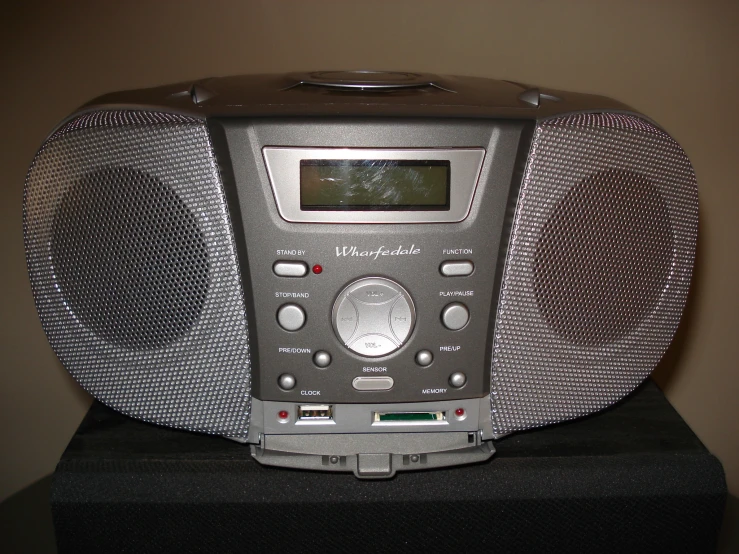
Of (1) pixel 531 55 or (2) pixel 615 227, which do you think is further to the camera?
(1) pixel 531 55

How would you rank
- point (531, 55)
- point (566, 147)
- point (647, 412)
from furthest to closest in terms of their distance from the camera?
point (531, 55) → point (647, 412) → point (566, 147)

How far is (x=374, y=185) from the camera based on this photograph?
19.6 inches

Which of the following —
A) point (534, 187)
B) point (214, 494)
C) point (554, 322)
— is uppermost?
point (534, 187)

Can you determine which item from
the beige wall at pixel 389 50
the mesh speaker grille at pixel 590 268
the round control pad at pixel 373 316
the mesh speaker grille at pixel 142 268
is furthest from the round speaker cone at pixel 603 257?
the beige wall at pixel 389 50

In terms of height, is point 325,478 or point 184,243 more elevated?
point 184,243

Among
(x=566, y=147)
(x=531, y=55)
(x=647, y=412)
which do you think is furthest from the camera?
(x=531, y=55)

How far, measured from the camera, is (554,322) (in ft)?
1.79

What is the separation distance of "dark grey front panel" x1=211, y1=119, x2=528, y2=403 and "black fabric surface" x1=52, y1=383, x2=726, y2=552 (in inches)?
2.7

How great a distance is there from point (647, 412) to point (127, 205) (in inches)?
18.3

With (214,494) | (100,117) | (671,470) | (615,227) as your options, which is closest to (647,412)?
(671,470)

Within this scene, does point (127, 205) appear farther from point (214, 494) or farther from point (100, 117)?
point (214, 494)

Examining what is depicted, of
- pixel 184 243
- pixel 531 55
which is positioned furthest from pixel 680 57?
pixel 184 243

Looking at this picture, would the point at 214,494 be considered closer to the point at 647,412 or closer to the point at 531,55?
the point at 647,412

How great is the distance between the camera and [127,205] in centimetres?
51
